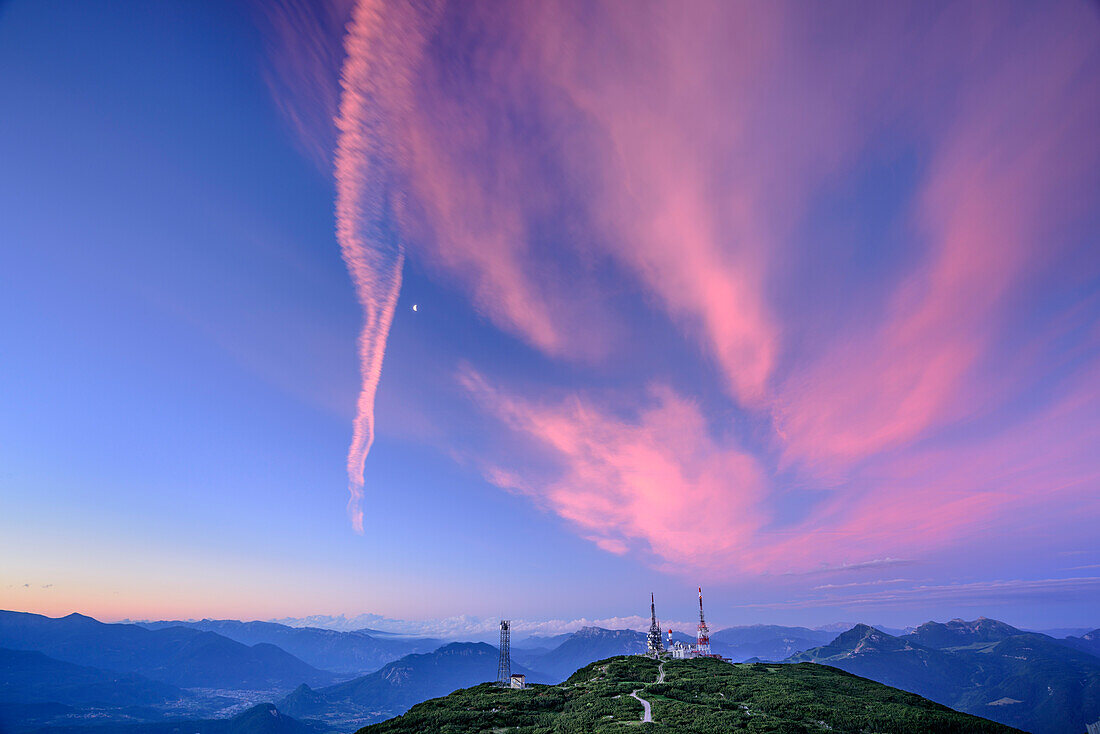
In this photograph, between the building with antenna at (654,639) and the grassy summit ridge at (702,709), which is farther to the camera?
the building with antenna at (654,639)

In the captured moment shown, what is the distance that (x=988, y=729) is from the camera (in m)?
60.4

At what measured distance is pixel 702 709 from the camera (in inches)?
2494

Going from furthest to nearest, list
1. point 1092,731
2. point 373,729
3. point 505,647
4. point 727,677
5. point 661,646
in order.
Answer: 1. point 661,646
2. point 505,647
3. point 1092,731
4. point 727,677
5. point 373,729

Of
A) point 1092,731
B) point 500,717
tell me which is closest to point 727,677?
point 500,717

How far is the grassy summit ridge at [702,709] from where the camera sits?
57938mm

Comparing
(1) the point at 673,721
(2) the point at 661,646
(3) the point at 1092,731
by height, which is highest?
(1) the point at 673,721

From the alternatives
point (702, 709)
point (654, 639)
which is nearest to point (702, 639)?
point (654, 639)

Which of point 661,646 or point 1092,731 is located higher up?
point 661,646

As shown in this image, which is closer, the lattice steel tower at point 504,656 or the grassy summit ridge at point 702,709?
the grassy summit ridge at point 702,709

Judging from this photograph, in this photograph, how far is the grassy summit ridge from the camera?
190 ft

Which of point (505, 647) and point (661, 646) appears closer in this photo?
point (505, 647)

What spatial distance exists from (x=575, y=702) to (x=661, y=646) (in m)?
114

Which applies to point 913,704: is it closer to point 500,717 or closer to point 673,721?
point 673,721

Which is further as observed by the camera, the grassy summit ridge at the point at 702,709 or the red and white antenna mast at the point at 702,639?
the red and white antenna mast at the point at 702,639
